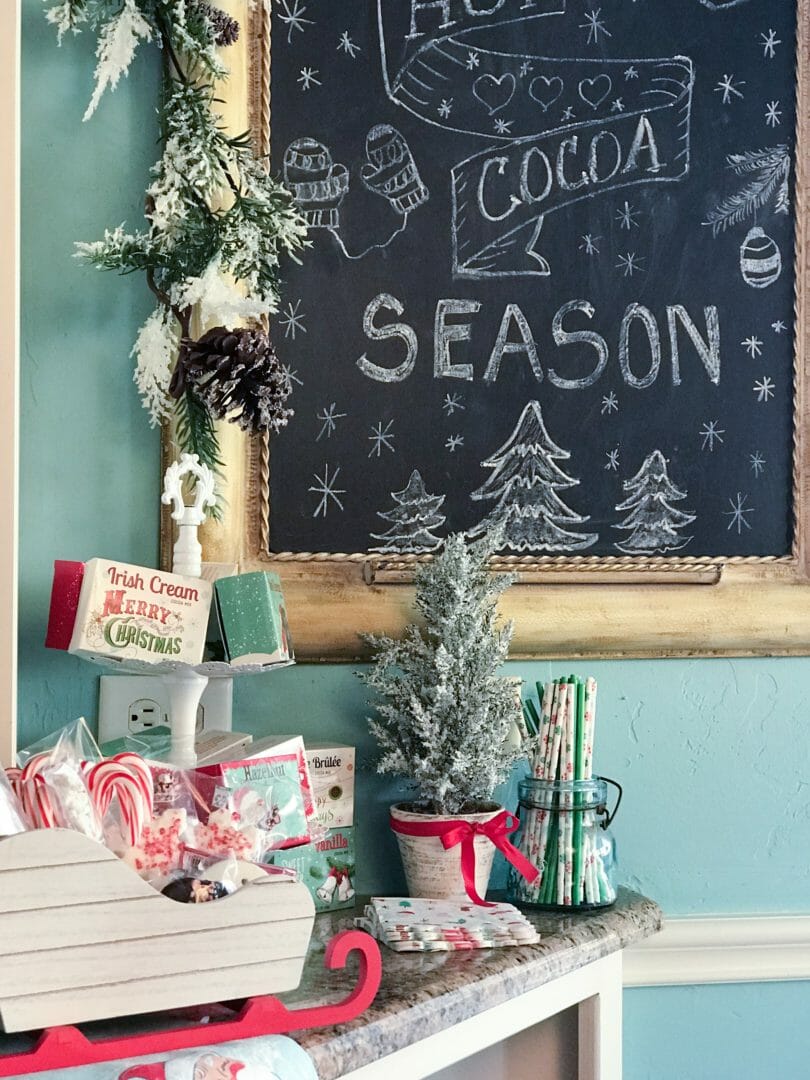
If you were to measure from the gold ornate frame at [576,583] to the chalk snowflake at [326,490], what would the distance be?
2.1 inches

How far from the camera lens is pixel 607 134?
1.38m

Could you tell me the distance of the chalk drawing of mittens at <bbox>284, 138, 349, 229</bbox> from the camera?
129cm

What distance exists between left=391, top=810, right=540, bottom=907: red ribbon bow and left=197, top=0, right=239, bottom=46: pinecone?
0.85 meters

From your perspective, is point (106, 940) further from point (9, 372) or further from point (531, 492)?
point (531, 492)

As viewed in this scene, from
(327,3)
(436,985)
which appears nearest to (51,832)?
(436,985)

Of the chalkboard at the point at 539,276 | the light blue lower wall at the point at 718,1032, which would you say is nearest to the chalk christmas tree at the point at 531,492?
the chalkboard at the point at 539,276

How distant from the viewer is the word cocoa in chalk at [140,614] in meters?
1.01

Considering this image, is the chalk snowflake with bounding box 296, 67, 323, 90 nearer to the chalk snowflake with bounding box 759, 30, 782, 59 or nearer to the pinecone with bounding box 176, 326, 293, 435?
the pinecone with bounding box 176, 326, 293, 435

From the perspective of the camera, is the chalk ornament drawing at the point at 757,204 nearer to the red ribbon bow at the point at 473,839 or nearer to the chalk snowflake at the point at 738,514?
the chalk snowflake at the point at 738,514

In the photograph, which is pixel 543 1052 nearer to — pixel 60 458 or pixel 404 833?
pixel 404 833

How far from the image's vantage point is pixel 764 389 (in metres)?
1.41

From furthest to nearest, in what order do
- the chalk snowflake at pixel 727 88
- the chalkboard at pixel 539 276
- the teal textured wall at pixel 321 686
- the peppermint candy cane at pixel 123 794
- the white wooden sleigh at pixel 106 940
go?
the chalk snowflake at pixel 727 88 < the chalkboard at pixel 539 276 < the teal textured wall at pixel 321 686 < the peppermint candy cane at pixel 123 794 < the white wooden sleigh at pixel 106 940

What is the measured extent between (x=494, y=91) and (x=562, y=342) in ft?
1.03

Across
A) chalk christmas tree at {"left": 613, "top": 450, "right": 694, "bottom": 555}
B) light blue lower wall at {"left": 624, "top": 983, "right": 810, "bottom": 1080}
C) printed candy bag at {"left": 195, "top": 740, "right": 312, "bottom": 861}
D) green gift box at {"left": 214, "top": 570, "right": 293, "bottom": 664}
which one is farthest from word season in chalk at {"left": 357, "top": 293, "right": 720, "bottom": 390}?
light blue lower wall at {"left": 624, "top": 983, "right": 810, "bottom": 1080}
